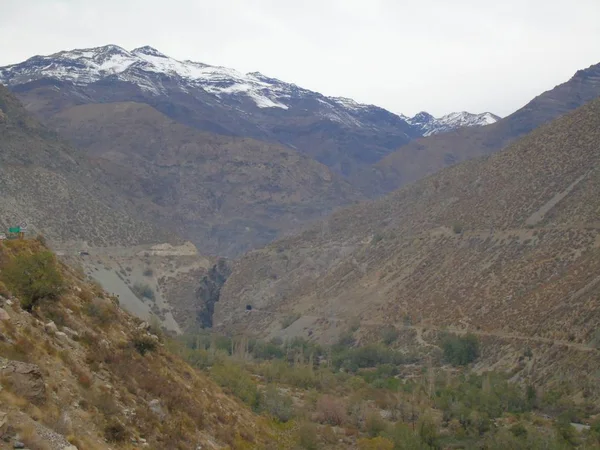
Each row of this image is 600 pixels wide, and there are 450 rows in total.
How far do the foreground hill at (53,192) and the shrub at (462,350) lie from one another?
2512 inches

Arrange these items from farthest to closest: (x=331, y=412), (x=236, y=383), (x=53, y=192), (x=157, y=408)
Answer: (x=53, y=192) → (x=236, y=383) → (x=331, y=412) → (x=157, y=408)

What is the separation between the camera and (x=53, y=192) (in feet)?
425

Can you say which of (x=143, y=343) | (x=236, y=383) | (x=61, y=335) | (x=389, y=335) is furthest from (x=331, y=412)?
(x=389, y=335)

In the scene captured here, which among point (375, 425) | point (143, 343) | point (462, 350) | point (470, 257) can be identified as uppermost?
point (143, 343)

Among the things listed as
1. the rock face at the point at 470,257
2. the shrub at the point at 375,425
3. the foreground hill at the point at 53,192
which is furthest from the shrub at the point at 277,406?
the foreground hill at the point at 53,192

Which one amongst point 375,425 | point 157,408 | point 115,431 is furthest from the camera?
point 375,425

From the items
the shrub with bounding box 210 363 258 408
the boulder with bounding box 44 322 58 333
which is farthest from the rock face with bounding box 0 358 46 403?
the shrub with bounding box 210 363 258 408

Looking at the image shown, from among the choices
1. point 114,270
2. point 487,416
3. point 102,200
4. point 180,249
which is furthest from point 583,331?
point 102,200

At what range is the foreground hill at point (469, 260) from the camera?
252 feet

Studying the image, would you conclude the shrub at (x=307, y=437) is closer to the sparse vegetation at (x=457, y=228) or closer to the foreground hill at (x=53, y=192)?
the sparse vegetation at (x=457, y=228)

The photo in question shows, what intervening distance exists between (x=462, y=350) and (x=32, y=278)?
5659 cm

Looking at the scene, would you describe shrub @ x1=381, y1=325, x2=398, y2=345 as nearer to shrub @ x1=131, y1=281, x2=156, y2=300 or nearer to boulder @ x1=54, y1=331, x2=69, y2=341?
shrub @ x1=131, y1=281, x2=156, y2=300

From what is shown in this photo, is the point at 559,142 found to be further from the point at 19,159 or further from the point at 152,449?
the point at 152,449

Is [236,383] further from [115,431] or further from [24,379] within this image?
[24,379]
